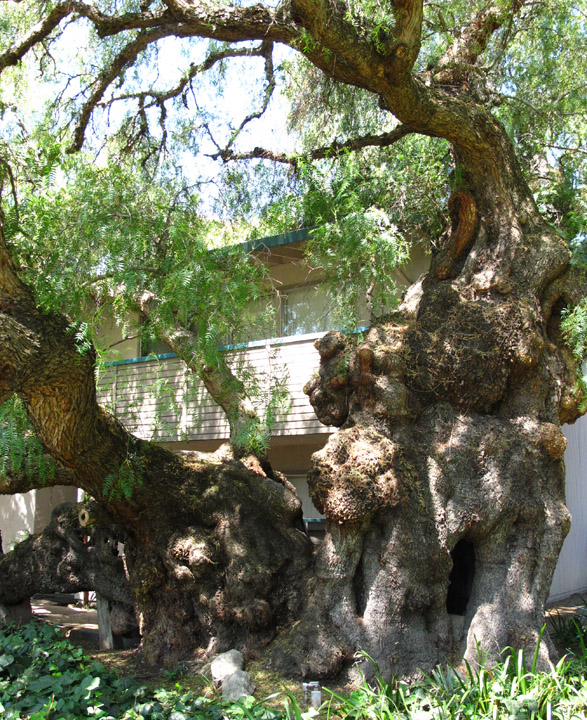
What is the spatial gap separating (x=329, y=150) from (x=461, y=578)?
6401mm

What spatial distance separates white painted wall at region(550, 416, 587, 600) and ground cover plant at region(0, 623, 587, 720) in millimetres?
6625

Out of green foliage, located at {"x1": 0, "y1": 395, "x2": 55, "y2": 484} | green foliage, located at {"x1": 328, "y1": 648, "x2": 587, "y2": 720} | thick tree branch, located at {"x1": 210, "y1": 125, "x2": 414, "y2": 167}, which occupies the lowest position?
green foliage, located at {"x1": 328, "y1": 648, "x2": 587, "y2": 720}

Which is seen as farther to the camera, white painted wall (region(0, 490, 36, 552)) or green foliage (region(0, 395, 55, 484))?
white painted wall (region(0, 490, 36, 552))

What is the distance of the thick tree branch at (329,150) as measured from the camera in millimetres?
10180

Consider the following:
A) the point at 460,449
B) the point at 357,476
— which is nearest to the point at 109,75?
the point at 357,476

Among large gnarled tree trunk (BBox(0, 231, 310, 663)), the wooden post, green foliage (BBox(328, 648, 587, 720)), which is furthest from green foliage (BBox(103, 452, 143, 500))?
green foliage (BBox(328, 648, 587, 720))

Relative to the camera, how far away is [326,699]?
615 centimetres

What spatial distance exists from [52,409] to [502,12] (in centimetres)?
765

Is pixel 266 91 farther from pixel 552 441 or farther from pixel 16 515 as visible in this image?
pixel 16 515

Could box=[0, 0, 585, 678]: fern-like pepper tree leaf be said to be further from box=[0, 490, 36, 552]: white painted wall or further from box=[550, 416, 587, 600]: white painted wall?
box=[0, 490, 36, 552]: white painted wall

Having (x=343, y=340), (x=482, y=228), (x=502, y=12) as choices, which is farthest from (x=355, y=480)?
(x=502, y=12)

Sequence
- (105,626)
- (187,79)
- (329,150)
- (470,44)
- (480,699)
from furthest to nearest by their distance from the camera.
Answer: (187,79)
(329,150)
(470,44)
(105,626)
(480,699)

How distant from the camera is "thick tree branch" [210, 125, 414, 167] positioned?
33.4ft

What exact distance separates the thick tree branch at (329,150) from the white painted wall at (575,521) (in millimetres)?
6181
